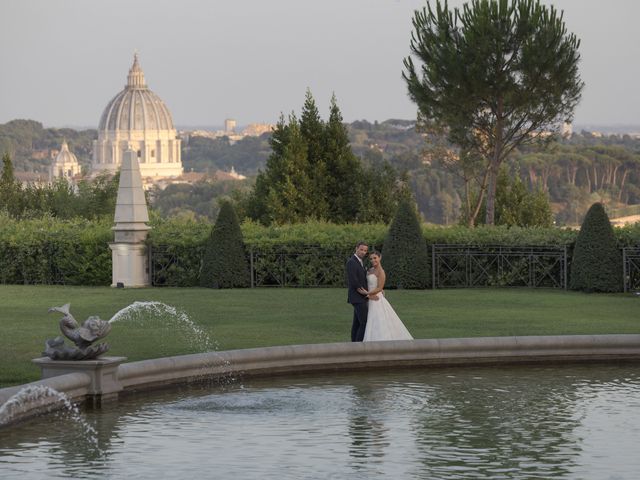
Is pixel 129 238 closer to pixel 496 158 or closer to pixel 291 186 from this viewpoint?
pixel 291 186

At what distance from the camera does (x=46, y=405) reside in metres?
11.6

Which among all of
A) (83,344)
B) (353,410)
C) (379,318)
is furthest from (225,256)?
(353,410)

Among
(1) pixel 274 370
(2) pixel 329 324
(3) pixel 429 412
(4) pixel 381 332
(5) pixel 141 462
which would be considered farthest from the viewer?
(2) pixel 329 324

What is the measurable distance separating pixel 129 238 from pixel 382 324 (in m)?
13.0

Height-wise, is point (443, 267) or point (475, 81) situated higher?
point (475, 81)

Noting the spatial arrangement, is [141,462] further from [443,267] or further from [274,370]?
[443,267]

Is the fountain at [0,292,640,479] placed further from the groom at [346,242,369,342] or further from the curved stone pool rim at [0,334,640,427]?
the groom at [346,242,369,342]

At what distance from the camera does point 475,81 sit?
42.5 meters

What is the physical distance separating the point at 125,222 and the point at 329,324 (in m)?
9.99

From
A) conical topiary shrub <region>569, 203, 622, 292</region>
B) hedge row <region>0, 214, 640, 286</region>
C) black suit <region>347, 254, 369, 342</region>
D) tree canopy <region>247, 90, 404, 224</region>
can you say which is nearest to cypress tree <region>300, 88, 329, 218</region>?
tree canopy <region>247, 90, 404, 224</region>

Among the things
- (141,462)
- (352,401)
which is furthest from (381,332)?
(141,462)

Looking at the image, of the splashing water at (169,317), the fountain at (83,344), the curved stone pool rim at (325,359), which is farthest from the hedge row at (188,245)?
the fountain at (83,344)

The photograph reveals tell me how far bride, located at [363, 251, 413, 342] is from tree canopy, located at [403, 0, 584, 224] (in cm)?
2606

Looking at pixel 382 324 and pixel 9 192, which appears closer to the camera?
pixel 382 324
